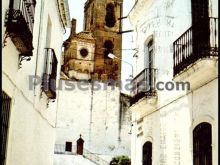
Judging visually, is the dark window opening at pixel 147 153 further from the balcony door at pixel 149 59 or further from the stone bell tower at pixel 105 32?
the stone bell tower at pixel 105 32

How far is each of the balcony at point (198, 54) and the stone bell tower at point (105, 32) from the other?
30.9 metres

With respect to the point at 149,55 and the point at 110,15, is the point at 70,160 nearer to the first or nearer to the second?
the point at 149,55

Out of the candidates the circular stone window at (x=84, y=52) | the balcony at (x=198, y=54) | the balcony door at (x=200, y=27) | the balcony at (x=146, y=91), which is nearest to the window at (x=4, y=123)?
the balcony at (x=198, y=54)

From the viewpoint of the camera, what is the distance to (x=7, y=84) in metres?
6.78

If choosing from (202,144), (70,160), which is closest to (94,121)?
(70,160)

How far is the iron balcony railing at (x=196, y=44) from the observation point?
7.85 meters

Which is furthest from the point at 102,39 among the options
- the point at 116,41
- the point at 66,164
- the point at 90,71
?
the point at 66,164

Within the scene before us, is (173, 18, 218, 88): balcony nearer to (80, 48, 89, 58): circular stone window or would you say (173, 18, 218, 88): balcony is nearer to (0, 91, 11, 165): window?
(0, 91, 11, 165): window

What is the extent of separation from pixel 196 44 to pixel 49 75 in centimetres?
346

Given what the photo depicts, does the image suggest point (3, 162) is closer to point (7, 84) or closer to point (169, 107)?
point (7, 84)

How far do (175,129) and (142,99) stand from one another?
1.49 meters

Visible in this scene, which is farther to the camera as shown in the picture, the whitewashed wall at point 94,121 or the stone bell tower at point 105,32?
the stone bell tower at point 105,32

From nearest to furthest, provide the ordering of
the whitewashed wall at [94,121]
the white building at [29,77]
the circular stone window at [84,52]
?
the white building at [29,77]
the whitewashed wall at [94,121]
the circular stone window at [84,52]

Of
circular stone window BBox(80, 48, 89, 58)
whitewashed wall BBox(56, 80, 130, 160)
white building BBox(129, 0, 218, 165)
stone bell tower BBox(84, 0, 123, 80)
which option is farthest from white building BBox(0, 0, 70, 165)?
stone bell tower BBox(84, 0, 123, 80)
